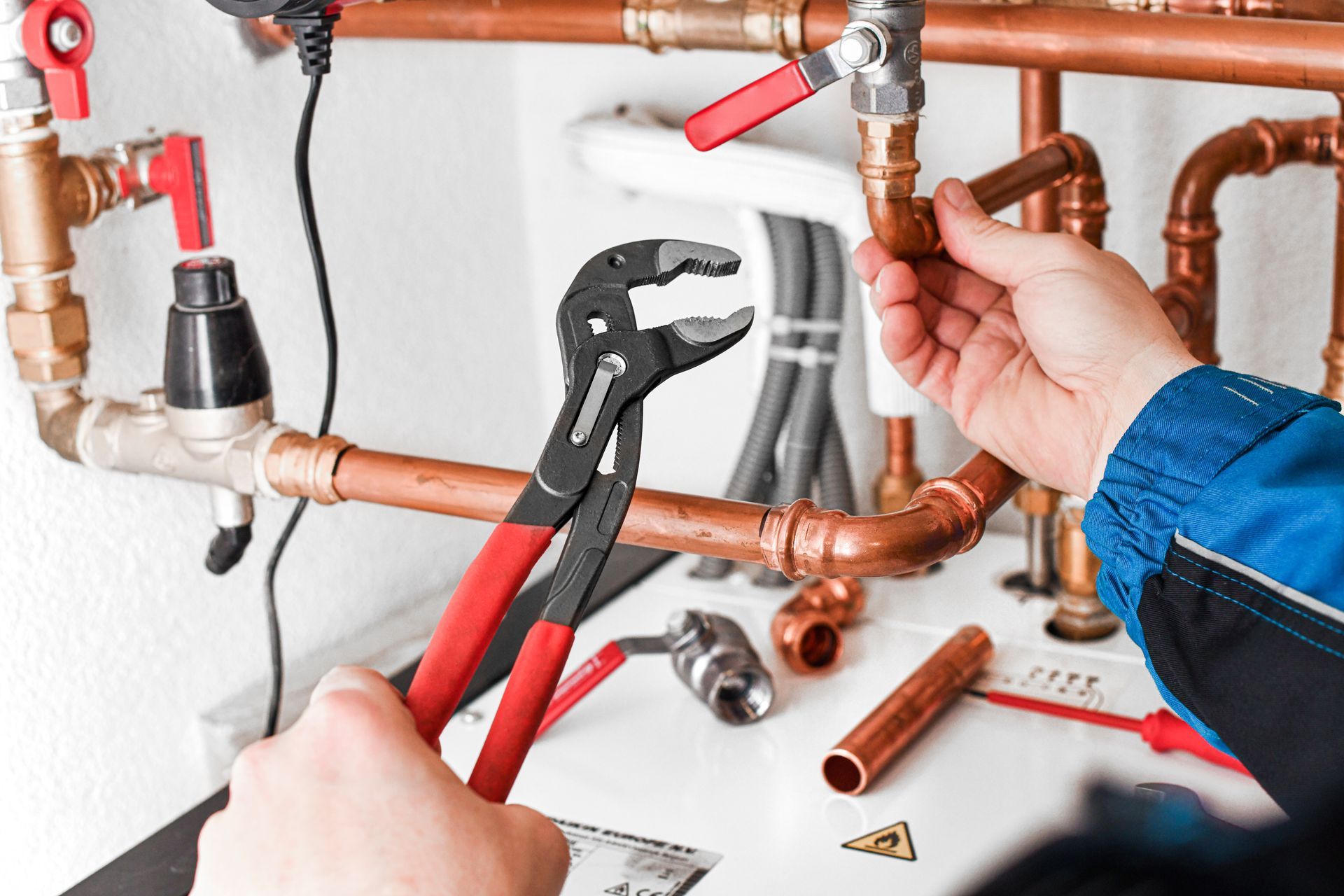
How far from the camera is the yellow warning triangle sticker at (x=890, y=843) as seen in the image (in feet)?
2.33

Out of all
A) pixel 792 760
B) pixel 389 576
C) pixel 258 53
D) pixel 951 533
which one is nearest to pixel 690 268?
pixel 951 533

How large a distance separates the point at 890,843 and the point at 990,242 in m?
0.33

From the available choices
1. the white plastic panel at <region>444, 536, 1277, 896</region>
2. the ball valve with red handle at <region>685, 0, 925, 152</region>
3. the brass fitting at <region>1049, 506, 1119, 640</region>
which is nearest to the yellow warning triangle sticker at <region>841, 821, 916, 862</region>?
the white plastic panel at <region>444, 536, 1277, 896</region>

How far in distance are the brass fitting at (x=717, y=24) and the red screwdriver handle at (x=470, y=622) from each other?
36 centimetres

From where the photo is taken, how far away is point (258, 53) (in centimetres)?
88

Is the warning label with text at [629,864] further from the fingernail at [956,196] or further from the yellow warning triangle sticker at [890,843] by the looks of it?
the fingernail at [956,196]

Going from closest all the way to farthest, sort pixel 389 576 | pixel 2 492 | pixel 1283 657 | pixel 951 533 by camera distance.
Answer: pixel 1283 657 → pixel 951 533 → pixel 2 492 → pixel 389 576

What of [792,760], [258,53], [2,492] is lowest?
[792,760]

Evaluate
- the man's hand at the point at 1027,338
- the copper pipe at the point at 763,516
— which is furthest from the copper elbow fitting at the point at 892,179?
the copper pipe at the point at 763,516

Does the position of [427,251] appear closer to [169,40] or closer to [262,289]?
[262,289]

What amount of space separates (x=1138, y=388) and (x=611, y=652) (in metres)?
0.43

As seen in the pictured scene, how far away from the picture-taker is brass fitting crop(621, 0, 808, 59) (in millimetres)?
729

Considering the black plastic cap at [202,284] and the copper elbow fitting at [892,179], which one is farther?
→ the black plastic cap at [202,284]

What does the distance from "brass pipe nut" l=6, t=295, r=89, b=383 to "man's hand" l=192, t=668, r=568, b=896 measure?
1.31 feet
